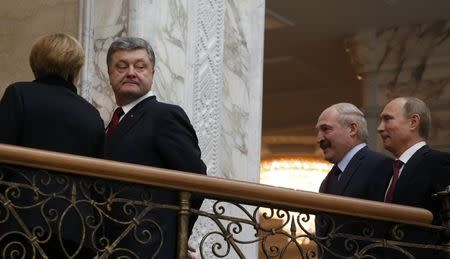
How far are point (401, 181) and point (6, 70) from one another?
3212mm

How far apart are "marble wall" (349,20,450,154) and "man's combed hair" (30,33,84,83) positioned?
797 cm

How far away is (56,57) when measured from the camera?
7578mm

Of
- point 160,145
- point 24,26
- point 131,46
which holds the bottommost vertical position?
point 160,145

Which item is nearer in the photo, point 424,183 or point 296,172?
point 424,183

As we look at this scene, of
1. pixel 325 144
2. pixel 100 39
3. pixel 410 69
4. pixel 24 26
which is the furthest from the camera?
pixel 410 69

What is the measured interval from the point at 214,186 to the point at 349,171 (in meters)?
1.26

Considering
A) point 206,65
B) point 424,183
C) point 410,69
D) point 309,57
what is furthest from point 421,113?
point 309,57

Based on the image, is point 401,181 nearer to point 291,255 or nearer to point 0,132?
point 0,132

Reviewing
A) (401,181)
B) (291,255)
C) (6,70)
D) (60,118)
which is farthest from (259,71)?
(291,255)

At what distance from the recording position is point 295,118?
1908 cm

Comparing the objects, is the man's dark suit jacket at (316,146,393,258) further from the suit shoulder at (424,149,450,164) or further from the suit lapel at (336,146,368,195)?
the suit shoulder at (424,149,450,164)

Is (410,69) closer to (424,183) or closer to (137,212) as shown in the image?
(424,183)

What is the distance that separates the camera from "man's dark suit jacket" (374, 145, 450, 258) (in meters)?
8.24

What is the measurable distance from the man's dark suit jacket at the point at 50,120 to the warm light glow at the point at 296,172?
38.8ft
